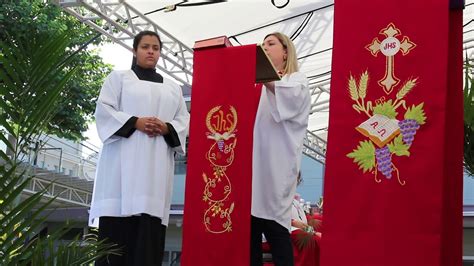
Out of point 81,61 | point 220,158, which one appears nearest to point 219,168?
point 220,158

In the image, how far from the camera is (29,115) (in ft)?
5.41

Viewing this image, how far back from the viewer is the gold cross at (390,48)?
2.76 m

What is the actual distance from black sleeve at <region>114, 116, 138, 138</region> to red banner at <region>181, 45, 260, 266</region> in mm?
335

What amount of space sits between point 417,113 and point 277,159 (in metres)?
1.24

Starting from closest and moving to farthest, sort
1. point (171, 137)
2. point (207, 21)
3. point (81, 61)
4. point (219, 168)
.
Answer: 1. point (219, 168)
2. point (171, 137)
3. point (207, 21)
4. point (81, 61)

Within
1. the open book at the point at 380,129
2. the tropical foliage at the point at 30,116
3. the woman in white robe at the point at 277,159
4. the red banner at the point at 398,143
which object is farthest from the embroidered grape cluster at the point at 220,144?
the tropical foliage at the point at 30,116

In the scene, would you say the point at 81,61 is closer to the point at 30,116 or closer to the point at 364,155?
the point at 364,155

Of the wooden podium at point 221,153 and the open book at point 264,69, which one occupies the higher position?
the open book at point 264,69

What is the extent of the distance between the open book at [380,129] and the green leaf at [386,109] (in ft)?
0.04

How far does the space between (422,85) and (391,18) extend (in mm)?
324

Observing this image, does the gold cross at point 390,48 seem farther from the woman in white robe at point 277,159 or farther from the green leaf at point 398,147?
the woman in white robe at point 277,159

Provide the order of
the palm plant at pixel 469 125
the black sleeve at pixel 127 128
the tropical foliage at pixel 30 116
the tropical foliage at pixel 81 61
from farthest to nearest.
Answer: the tropical foliage at pixel 81 61, the black sleeve at pixel 127 128, the palm plant at pixel 469 125, the tropical foliage at pixel 30 116

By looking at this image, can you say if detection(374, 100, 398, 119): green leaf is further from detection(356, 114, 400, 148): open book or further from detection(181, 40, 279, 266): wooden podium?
detection(181, 40, 279, 266): wooden podium

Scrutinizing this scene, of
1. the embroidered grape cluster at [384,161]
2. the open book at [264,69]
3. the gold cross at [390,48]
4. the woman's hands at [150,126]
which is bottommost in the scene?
the embroidered grape cluster at [384,161]
